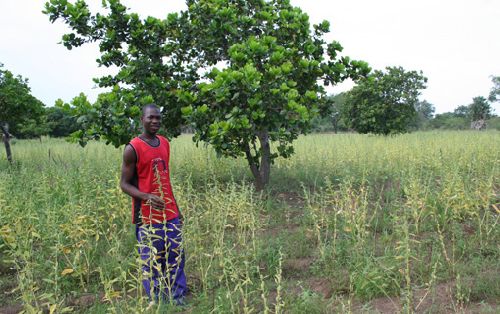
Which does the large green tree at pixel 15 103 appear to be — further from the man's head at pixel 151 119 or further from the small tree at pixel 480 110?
the small tree at pixel 480 110

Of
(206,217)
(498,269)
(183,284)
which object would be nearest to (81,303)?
(183,284)

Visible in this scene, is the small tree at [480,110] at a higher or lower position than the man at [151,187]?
higher

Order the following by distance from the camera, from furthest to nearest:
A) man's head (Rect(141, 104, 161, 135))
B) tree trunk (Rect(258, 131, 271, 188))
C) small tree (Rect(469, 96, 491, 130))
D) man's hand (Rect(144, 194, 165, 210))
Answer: small tree (Rect(469, 96, 491, 130)) < tree trunk (Rect(258, 131, 271, 188)) < man's head (Rect(141, 104, 161, 135)) < man's hand (Rect(144, 194, 165, 210))

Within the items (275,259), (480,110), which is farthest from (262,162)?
(480,110)

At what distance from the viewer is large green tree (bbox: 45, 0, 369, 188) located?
5.39 meters

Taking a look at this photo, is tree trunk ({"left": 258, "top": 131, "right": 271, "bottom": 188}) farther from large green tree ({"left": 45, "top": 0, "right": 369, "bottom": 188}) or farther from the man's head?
the man's head

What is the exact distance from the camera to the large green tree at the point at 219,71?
5.39 meters

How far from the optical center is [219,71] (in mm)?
5289

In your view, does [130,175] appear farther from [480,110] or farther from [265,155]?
[480,110]

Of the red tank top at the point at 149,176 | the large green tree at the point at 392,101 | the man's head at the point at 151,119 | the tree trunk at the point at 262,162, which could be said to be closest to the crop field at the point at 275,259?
the red tank top at the point at 149,176

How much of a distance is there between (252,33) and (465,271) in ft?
15.1

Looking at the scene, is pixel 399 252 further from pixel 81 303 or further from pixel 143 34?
pixel 143 34

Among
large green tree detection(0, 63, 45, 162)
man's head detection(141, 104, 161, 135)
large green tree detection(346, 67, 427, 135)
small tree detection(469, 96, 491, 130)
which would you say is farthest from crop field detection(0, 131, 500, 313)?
small tree detection(469, 96, 491, 130)

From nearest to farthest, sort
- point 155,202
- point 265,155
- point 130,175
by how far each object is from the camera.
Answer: point 155,202
point 130,175
point 265,155
